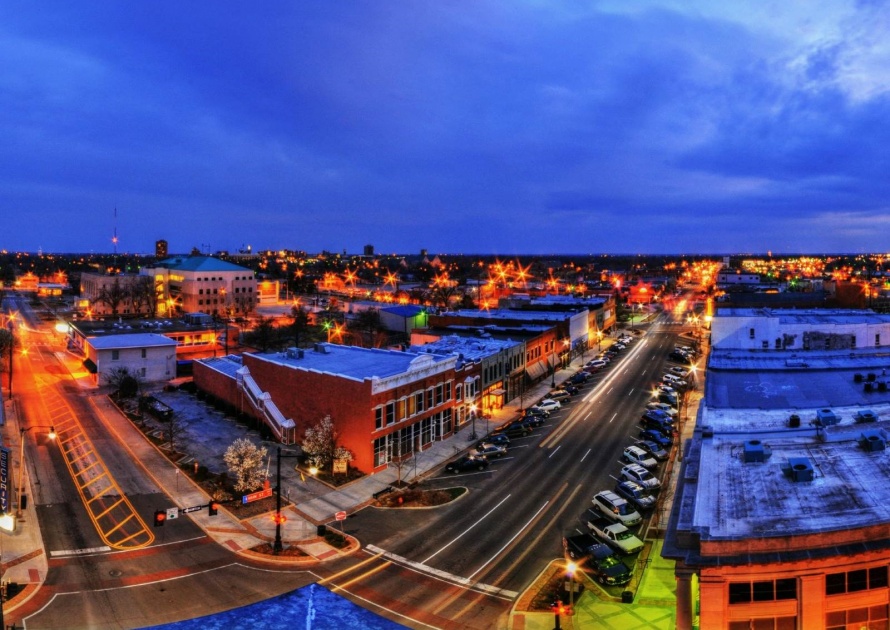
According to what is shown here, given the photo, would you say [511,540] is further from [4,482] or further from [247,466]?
[4,482]

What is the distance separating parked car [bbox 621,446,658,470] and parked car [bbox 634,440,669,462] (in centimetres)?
60

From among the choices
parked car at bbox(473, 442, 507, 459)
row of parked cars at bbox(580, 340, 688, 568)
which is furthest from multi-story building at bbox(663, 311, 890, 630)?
parked car at bbox(473, 442, 507, 459)

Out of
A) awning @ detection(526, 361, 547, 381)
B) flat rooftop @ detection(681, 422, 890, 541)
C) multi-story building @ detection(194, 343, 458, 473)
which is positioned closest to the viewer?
flat rooftop @ detection(681, 422, 890, 541)

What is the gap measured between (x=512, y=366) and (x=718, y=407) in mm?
30096

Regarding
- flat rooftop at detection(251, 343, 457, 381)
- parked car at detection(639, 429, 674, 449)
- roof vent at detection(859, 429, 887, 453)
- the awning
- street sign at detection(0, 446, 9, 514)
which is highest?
flat rooftop at detection(251, 343, 457, 381)

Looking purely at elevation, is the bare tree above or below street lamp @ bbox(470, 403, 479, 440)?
above

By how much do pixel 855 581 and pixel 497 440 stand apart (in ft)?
102

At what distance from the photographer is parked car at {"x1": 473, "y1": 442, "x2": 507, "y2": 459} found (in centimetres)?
4719

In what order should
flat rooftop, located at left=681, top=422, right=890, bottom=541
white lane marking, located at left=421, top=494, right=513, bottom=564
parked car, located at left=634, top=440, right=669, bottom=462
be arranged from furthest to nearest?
parked car, located at left=634, top=440, right=669, bottom=462 → white lane marking, located at left=421, top=494, right=513, bottom=564 → flat rooftop, located at left=681, top=422, right=890, bottom=541

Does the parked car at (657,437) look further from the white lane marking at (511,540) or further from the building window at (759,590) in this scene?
the building window at (759,590)

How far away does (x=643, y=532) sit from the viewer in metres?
34.3

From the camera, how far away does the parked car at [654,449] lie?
150 ft

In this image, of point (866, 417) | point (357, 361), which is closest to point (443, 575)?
point (866, 417)

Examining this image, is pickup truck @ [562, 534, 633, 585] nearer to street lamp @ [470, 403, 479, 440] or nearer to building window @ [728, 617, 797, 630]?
building window @ [728, 617, 797, 630]
